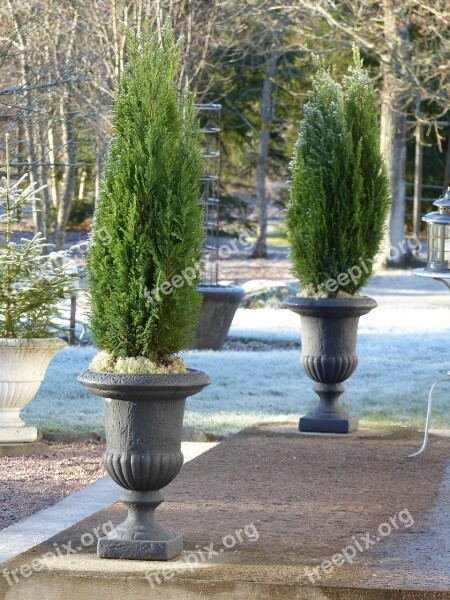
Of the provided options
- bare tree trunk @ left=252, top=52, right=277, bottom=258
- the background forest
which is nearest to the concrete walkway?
the background forest

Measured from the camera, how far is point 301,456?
7.49 m

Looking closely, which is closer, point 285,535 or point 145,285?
point 145,285

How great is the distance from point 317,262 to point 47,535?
3530mm

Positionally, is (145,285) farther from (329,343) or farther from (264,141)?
(264,141)

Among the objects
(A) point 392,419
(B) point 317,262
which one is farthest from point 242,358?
(B) point 317,262

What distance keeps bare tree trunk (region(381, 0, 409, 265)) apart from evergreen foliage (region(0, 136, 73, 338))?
1255 cm

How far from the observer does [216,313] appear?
13.3 meters

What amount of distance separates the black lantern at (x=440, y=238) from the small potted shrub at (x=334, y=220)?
910 mm

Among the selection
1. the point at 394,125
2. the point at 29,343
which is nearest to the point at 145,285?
the point at 29,343

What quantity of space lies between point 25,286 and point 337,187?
7.60 feet

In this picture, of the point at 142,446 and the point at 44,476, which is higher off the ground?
the point at 142,446

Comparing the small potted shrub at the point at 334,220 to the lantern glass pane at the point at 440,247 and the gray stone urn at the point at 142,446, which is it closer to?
the lantern glass pane at the point at 440,247

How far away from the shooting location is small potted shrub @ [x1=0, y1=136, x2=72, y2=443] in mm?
7648

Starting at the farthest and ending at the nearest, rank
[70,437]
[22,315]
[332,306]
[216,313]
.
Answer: [216,313] < [70,437] < [332,306] < [22,315]
